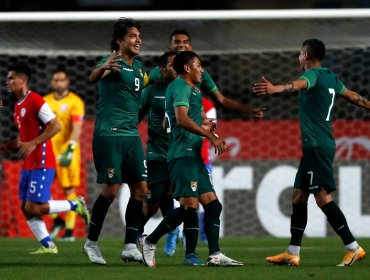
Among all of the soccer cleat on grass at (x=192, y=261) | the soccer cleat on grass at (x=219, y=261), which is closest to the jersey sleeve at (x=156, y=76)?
the soccer cleat on grass at (x=192, y=261)

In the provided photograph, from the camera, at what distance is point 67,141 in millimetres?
14297

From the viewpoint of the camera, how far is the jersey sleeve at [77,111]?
551 inches

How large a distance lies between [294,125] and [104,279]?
681 cm

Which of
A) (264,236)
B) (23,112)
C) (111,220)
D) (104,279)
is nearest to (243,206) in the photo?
(264,236)

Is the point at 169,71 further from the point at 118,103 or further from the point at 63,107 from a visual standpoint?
the point at 63,107

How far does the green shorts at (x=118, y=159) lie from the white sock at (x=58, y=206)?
7.31ft

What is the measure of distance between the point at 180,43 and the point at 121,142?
5.36 ft

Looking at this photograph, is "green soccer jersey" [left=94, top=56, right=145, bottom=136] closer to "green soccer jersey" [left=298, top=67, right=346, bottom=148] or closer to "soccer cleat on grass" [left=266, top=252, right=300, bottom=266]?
"green soccer jersey" [left=298, top=67, right=346, bottom=148]

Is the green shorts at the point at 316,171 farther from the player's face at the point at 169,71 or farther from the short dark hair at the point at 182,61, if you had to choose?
the player's face at the point at 169,71

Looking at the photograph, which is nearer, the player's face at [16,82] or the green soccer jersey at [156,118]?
the green soccer jersey at [156,118]

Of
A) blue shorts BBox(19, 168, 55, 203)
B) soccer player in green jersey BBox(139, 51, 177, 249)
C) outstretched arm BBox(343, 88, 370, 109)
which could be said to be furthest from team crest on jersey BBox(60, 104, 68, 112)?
outstretched arm BBox(343, 88, 370, 109)

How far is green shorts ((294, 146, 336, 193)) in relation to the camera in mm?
8758

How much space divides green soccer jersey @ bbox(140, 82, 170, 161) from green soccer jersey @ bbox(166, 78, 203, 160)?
158 cm

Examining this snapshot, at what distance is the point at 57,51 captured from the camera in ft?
44.7
